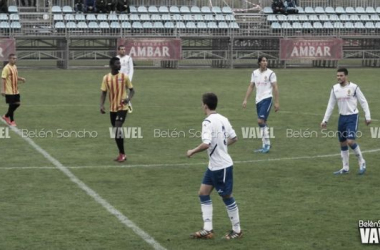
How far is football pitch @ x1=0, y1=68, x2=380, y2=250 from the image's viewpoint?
1127cm

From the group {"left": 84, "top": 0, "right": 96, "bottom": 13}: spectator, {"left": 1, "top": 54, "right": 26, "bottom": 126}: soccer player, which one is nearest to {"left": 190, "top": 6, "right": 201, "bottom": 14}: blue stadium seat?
{"left": 84, "top": 0, "right": 96, "bottom": 13}: spectator

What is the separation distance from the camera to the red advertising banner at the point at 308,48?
149 ft

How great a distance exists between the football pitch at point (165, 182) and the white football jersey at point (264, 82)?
4.23ft

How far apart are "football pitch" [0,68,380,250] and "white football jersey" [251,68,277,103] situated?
1.29 metres

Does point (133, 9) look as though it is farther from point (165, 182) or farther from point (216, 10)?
point (165, 182)

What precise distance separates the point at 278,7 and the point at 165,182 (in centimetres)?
3582

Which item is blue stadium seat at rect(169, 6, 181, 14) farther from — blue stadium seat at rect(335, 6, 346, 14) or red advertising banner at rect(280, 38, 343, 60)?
blue stadium seat at rect(335, 6, 346, 14)

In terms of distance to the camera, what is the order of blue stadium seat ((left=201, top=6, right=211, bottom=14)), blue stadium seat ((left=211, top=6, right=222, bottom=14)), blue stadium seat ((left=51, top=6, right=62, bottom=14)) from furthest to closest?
Result: blue stadium seat ((left=211, top=6, right=222, bottom=14)) → blue stadium seat ((left=201, top=6, right=211, bottom=14)) → blue stadium seat ((left=51, top=6, right=62, bottom=14))

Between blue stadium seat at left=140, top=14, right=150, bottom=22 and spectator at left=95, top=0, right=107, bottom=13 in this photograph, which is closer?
blue stadium seat at left=140, top=14, right=150, bottom=22

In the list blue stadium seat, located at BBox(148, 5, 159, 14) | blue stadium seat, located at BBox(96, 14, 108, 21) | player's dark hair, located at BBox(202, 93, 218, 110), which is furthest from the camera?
blue stadium seat, located at BBox(148, 5, 159, 14)

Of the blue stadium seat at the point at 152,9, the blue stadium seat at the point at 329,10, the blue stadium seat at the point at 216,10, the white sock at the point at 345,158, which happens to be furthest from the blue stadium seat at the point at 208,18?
the white sock at the point at 345,158

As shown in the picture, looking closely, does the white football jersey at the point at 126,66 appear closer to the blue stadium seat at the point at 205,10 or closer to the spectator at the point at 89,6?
the spectator at the point at 89,6

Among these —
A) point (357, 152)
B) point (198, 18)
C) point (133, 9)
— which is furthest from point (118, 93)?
point (133, 9)

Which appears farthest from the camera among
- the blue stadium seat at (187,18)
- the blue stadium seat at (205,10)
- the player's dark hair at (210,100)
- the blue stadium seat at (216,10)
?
the blue stadium seat at (216,10)
